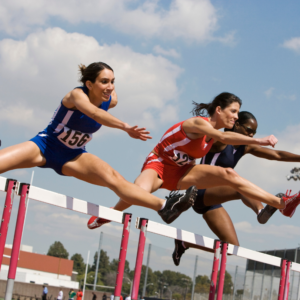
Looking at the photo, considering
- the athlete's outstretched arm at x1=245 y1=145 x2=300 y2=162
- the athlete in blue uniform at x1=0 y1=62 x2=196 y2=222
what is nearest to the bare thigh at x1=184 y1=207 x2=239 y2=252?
the athlete's outstretched arm at x1=245 y1=145 x2=300 y2=162

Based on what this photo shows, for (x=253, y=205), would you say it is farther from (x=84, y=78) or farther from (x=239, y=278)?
(x=239, y=278)

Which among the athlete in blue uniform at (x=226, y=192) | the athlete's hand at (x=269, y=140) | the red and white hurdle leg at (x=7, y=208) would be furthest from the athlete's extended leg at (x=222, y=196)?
the red and white hurdle leg at (x=7, y=208)

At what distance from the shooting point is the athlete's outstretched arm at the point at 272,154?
5.02m

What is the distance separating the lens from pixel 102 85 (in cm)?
394

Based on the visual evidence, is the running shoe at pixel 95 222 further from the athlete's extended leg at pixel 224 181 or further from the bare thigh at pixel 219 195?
the bare thigh at pixel 219 195

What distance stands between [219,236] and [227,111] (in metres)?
1.58

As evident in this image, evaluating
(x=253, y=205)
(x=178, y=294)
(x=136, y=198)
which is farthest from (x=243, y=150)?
(x=178, y=294)

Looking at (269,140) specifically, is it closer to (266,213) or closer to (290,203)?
(290,203)

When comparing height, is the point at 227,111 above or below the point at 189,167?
above

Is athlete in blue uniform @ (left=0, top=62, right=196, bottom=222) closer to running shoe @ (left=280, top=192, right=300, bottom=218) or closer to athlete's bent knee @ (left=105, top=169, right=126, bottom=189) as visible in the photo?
athlete's bent knee @ (left=105, top=169, right=126, bottom=189)

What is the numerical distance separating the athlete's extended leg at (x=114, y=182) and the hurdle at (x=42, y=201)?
0.64 feet

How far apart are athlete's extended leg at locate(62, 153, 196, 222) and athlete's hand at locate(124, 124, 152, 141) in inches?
24.1

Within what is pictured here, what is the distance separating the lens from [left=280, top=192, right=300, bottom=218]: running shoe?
416cm

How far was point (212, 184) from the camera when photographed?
4.45 meters
